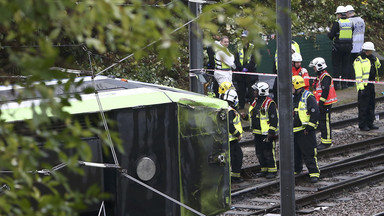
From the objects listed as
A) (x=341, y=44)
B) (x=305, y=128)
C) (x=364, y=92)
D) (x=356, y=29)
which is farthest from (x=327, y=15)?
(x=305, y=128)

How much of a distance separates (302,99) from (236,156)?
166 centimetres

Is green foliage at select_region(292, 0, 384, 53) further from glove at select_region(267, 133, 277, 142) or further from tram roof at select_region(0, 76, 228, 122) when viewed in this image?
tram roof at select_region(0, 76, 228, 122)

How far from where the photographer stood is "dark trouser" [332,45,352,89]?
74.8 ft

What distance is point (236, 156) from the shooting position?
15.1 metres

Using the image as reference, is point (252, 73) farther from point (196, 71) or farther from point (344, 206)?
point (344, 206)

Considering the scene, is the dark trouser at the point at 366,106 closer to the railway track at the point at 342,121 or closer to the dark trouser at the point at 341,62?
the railway track at the point at 342,121

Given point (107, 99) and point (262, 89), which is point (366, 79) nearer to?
point (262, 89)

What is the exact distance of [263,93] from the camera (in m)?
15.5

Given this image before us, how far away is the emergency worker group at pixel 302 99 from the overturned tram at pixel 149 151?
3132 millimetres

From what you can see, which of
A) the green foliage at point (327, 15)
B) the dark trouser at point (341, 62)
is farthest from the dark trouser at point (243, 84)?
the green foliage at point (327, 15)

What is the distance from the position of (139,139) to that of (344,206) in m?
5.75

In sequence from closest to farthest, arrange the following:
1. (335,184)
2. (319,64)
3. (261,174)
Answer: (335,184)
(261,174)
(319,64)

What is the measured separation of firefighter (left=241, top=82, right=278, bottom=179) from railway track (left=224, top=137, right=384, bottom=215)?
32 cm

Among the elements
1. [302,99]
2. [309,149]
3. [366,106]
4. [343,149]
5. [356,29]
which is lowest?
[343,149]
